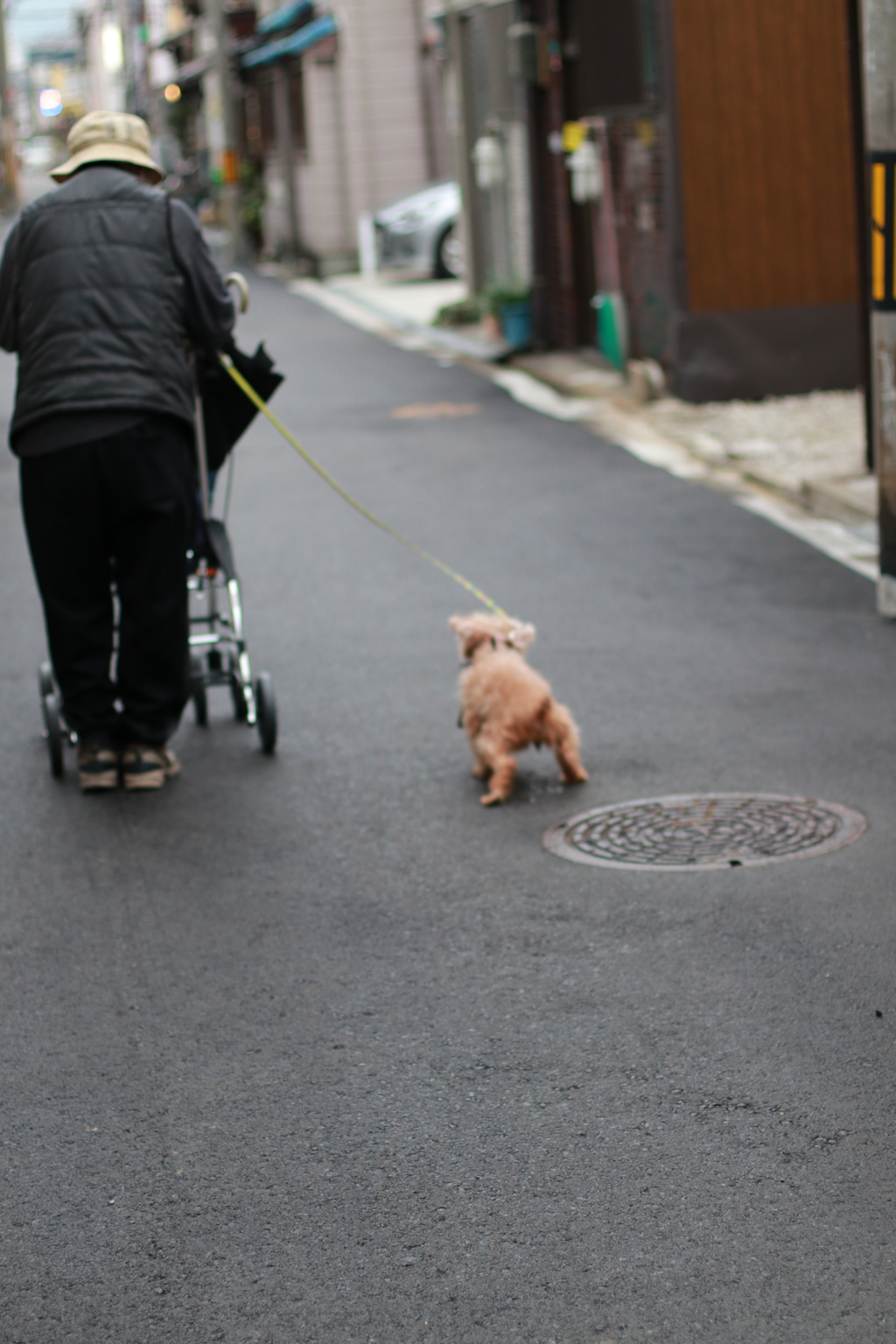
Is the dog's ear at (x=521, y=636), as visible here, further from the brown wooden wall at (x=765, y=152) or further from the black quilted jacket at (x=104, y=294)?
the brown wooden wall at (x=765, y=152)

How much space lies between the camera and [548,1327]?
3.06 meters

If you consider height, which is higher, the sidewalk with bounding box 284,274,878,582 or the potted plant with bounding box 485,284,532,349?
the potted plant with bounding box 485,284,532,349

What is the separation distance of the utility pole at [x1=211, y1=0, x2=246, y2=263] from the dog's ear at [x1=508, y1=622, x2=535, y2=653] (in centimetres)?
3254

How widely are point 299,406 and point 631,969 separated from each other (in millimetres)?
12795

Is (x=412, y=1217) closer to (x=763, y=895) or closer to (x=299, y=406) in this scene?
(x=763, y=895)

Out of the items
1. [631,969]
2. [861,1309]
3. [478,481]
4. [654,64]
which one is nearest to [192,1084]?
[631,969]

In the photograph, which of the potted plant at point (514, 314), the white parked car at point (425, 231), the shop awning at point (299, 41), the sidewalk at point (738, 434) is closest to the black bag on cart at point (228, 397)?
the sidewalk at point (738, 434)

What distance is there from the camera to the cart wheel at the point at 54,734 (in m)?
6.42

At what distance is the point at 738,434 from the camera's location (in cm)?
1343

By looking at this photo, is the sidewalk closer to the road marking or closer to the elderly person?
the road marking

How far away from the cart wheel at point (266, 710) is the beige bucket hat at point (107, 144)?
1.77 metres

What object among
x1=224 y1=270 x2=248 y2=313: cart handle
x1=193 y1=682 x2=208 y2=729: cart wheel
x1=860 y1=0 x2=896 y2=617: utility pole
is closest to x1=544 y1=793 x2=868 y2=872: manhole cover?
x1=193 y1=682 x2=208 y2=729: cart wheel

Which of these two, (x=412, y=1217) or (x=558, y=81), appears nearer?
(x=412, y=1217)

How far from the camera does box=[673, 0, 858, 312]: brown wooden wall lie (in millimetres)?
13898
